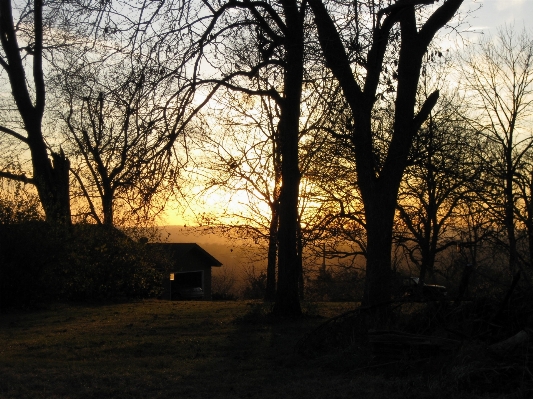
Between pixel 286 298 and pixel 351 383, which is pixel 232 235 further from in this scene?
pixel 351 383

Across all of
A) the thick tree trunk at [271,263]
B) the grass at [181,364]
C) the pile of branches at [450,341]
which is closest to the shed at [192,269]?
the thick tree trunk at [271,263]

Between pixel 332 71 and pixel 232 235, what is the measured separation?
74.7 ft

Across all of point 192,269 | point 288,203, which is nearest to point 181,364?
point 288,203

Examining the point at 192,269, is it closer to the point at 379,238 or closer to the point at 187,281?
the point at 187,281

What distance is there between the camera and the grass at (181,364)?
7281mm

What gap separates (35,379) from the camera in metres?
8.00

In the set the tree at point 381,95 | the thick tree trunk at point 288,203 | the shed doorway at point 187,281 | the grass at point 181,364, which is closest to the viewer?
the grass at point 181,364

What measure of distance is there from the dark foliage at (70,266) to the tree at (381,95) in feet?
37.5

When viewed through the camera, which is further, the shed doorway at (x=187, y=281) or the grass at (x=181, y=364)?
the shed doorway at (x=187, y=281)

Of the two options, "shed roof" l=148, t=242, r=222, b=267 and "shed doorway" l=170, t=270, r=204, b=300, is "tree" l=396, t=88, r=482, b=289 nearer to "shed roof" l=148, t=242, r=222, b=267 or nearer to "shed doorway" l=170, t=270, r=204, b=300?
"shed roof" l=148, t=242, r=222, b=267

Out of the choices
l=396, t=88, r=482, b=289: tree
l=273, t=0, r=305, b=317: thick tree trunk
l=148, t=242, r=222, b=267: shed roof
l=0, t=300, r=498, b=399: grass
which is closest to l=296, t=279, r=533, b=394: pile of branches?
l=0, t=300, r=498, b=399: grass

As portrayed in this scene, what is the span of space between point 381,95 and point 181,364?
516cm

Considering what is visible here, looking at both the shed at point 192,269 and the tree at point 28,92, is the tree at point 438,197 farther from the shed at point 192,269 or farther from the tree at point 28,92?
the shed at point 192,269

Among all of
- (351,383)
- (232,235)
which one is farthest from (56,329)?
(232,235)
